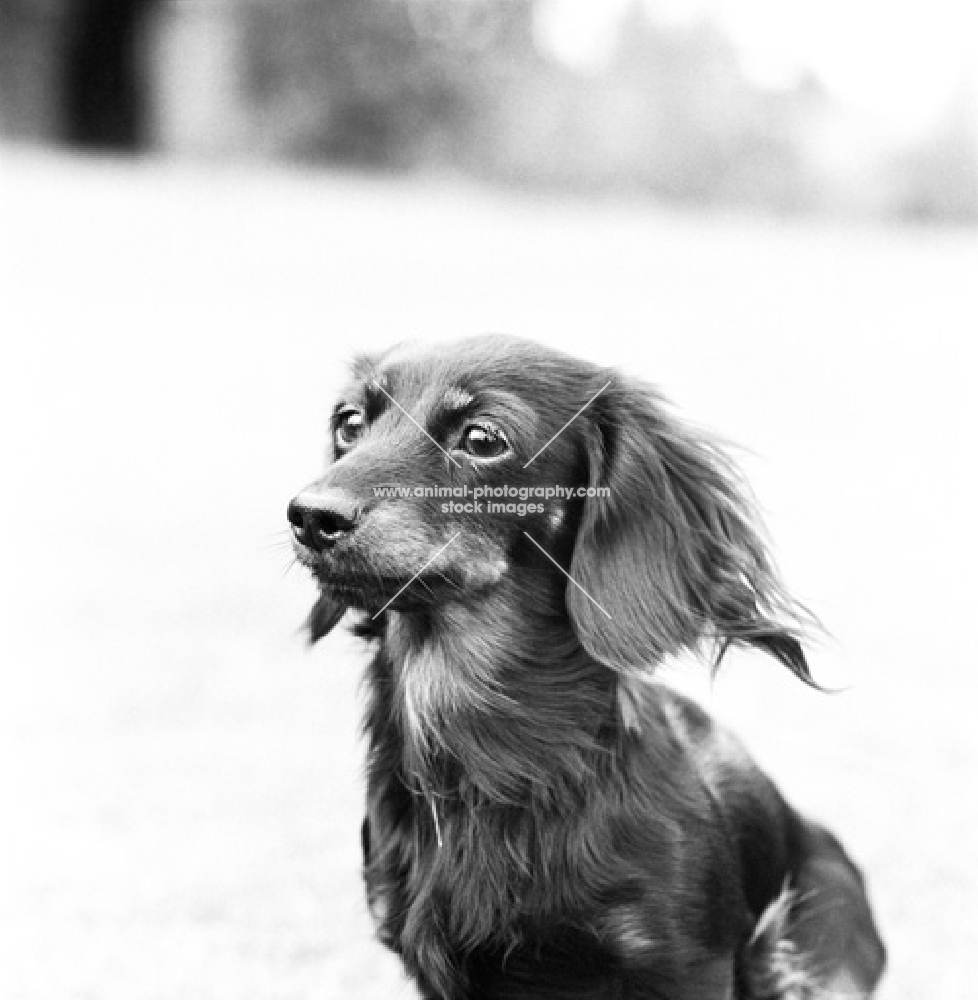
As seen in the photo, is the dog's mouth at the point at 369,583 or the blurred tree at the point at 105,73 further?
the blurred tree at the point at 105,73

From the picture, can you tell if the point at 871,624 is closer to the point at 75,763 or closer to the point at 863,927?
the point at 863,927

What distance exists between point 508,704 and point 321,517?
54 centimetres

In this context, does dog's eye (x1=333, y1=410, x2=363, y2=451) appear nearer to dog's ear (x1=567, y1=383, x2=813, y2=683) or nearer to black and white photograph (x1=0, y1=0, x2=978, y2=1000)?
black and white photograph (x1=0, y1=0, x2=978, y2=1000)

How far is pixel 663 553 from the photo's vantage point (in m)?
2.26

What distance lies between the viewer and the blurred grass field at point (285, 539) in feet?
10.1

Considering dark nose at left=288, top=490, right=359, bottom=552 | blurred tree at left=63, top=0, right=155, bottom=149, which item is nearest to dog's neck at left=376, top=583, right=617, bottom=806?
dark nose at left=288, top=490, right=359, bottom=552

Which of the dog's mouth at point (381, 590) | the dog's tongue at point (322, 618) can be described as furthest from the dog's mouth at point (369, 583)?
the dog's tongue at point (322, 618)

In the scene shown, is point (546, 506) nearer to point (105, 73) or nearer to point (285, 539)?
point (285, 539)

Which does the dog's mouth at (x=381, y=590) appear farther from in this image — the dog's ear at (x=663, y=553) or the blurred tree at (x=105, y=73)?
the blurred tree at (x=105, y=73)

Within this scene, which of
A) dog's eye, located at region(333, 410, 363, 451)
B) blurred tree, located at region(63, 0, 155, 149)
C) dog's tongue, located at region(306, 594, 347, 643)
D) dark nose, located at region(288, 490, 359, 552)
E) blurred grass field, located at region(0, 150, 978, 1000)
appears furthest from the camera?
blurred tree, located at region(63, 0, 155, 149)

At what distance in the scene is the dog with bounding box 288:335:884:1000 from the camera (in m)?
2.15

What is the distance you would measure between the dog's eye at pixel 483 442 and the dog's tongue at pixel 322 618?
54 centimetres

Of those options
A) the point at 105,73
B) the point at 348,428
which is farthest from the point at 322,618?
the point at 105,73

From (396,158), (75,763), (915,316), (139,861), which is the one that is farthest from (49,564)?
(396,158)
